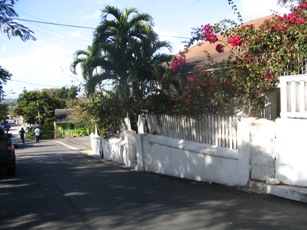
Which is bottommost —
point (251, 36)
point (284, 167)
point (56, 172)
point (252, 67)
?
point (56, 172)

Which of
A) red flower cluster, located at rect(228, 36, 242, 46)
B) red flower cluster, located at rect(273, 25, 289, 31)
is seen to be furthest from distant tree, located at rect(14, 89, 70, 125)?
red flower cluster, located at rect(273, 25, 289, 31)

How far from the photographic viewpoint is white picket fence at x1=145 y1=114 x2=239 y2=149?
8.52 meters

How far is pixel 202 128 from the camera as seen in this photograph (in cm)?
966

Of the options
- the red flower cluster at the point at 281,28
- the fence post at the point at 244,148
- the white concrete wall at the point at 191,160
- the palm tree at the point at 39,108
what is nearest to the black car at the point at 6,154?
the white concrete wall at the point at 191,160

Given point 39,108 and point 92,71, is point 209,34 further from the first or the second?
→ point 39,108

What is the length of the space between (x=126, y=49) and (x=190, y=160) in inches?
238

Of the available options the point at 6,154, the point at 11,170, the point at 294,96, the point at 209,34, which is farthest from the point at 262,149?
the point at 11,170

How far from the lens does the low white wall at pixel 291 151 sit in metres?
6.64

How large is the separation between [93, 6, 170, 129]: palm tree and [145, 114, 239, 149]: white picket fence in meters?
2.14

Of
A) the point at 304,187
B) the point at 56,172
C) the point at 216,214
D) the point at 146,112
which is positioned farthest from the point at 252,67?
the point at 56,172

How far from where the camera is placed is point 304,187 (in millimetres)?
6590

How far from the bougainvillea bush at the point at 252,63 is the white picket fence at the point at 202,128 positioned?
0.33m

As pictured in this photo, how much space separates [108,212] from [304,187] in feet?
11.4

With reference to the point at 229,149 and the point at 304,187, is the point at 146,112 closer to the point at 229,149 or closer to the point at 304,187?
the point at 229,149
